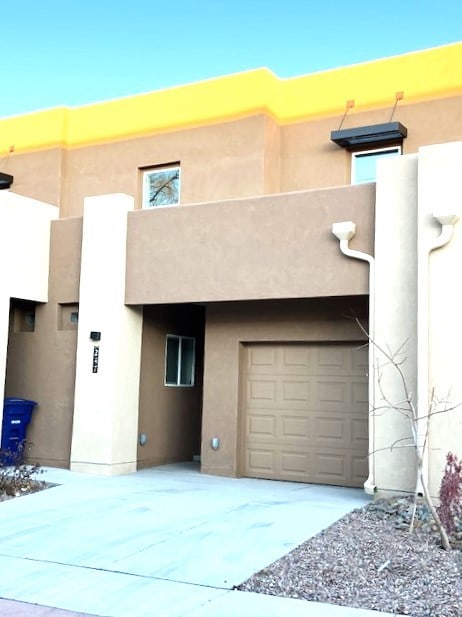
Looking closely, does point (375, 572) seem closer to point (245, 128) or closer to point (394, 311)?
point (394, 311)

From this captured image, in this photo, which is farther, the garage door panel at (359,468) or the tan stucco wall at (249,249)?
the garage door panel at (359,468)

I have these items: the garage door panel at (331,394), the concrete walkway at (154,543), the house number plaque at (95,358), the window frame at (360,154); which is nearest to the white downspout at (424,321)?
the concrete walkway at (154,543)

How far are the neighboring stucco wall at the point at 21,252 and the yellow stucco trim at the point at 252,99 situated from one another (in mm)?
2888

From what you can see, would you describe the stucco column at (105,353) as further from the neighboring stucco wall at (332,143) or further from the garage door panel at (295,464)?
the neighboring stucco wall at (332,143)

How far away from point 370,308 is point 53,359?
601 centimetres

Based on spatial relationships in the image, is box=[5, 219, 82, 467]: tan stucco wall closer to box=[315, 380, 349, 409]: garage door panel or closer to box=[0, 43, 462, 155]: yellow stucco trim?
box=[0, 43, 462, 155]: yellow stucco trim

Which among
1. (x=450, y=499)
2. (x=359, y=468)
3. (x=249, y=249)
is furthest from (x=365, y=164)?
(x=450, y=499)

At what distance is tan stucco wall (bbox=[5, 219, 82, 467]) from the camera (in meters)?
13.1

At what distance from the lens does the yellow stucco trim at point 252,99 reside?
1323cm

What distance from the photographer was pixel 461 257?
9.88m

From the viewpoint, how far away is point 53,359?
1340cm

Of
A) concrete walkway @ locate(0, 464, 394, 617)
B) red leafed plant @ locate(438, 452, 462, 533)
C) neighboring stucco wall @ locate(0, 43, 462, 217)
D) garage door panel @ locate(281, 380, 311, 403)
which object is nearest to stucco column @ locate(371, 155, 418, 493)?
concrete walkway @ locate(0, 464, 394, 617)

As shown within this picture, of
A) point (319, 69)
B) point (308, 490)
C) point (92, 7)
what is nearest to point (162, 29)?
point (92, 7)

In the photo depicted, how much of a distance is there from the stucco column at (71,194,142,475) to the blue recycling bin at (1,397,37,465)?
1044 mm
